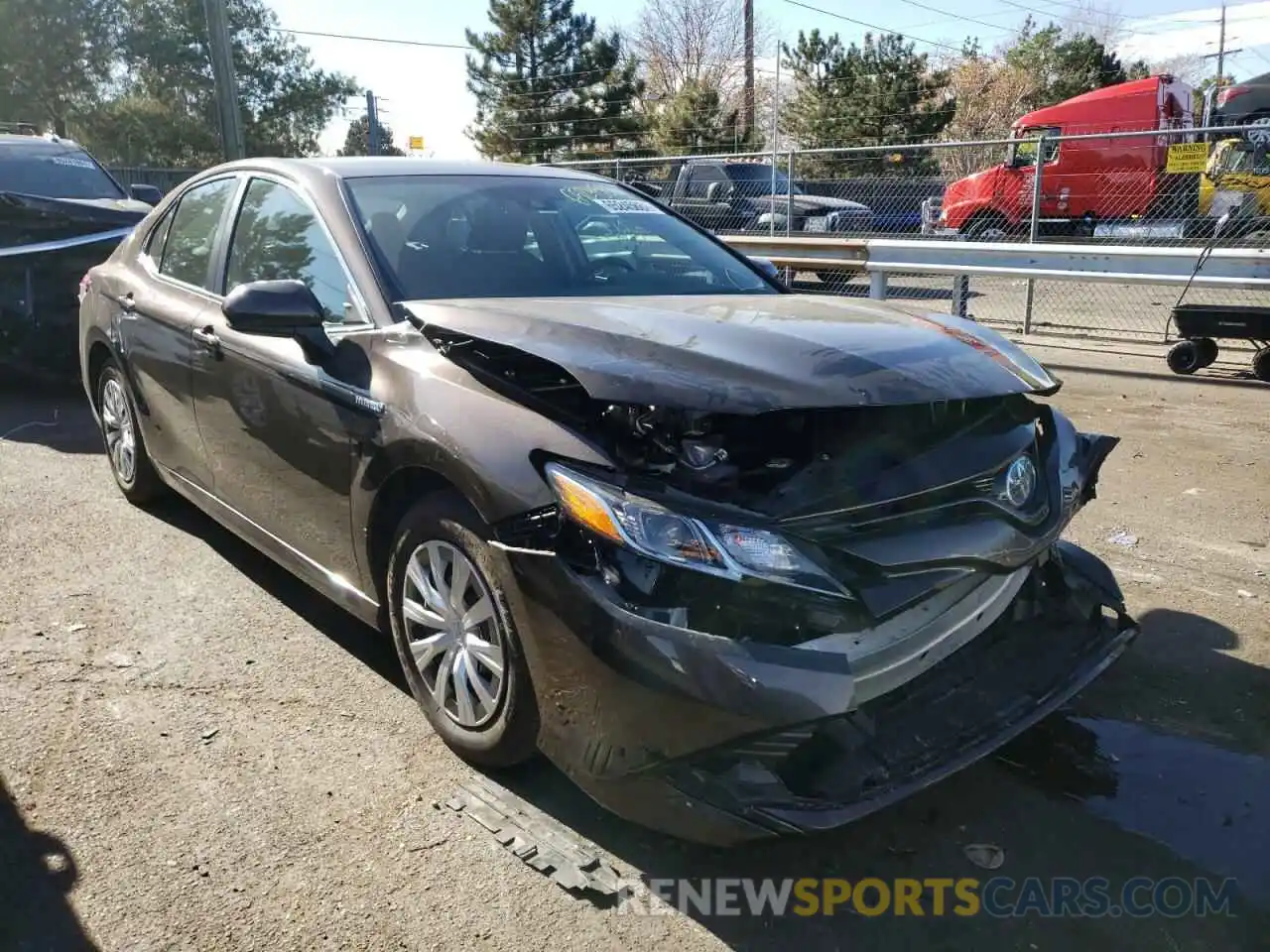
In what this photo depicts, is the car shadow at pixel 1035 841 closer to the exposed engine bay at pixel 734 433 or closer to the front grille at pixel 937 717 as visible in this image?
the front grille at pixel 937 717

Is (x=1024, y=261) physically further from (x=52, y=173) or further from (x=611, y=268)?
(x=52, y=173)

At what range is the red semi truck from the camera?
15438 millimetres

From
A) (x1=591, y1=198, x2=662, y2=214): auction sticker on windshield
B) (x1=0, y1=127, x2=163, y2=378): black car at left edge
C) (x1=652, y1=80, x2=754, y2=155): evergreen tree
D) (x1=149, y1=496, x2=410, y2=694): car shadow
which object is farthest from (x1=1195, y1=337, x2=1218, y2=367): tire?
(x1=652, y1=80, x2=754, y2=155): evergreen tree

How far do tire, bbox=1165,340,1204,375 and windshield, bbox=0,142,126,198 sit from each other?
29.0 ft

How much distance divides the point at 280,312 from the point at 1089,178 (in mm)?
18472

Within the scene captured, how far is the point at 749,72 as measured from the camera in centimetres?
3475

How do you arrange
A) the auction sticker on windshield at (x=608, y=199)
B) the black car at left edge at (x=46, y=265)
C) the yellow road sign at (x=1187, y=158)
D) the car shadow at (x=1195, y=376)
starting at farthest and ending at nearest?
the yellow road sign at (x=1187, y=158) → the car shadow at (x=1195, y=376) → the black car at left edge at (x=46, y=265) → the auction sticker on windshield at (x=608, y=199)

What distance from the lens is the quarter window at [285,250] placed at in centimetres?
338

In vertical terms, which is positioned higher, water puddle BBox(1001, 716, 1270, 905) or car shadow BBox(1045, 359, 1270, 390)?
car shadow BBox(1045, 359, 1270, 390)

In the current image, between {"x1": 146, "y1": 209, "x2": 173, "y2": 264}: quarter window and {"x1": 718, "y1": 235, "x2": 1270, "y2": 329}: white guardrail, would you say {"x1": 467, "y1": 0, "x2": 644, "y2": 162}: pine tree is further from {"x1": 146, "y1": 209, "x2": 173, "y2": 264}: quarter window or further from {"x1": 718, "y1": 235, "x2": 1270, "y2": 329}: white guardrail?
{"x1": 146, "y1": 209, "x2": 173, "y2": 264}: quarter window

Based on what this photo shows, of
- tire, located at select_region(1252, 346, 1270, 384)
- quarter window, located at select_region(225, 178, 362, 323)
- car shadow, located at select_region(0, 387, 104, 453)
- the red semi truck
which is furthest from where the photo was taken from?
the red semi truck

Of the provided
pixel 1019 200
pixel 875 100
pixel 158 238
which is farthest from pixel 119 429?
pixel 875 100

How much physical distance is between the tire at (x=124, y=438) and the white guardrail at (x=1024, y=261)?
4.30 meters

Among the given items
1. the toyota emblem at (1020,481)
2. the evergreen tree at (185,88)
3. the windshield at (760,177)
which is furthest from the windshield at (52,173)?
the evergreen tree at (185,88)
